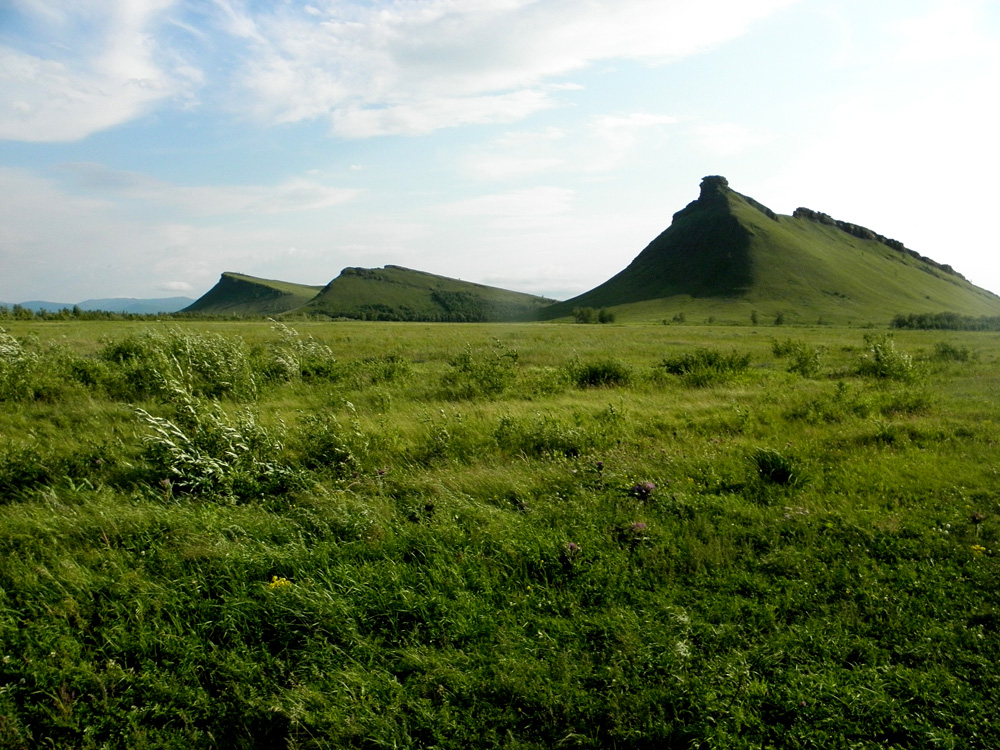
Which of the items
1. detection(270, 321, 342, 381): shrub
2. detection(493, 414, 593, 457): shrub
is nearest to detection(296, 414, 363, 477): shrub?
detection(493, 414, 593, 457): shrub

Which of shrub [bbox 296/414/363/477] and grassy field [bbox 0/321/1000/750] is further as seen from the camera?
shrub [bbox 296/414/363/477]

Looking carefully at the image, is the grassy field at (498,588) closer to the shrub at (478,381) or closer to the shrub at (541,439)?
the shrub at (541,439)

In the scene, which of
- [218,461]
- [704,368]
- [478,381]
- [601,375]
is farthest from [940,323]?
[218,461]

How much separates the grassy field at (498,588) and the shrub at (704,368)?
741 centimetres

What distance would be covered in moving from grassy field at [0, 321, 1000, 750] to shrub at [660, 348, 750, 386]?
7411 mm

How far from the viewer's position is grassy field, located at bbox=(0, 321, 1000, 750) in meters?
3.96

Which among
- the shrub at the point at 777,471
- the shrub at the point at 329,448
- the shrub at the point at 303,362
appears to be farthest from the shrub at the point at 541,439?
the shrub at the point at 303,362

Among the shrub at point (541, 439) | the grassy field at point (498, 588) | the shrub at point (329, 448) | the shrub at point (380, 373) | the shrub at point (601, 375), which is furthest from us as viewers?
the shrub at point (601, 375)

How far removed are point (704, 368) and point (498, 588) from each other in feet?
50.0

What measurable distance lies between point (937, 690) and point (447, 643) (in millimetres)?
3575

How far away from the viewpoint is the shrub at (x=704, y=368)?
17875 millimetres

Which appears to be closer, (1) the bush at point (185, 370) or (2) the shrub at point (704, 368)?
(1) the bush at point (185, 370)

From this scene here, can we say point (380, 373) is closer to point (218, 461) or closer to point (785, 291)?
point (218, 461)

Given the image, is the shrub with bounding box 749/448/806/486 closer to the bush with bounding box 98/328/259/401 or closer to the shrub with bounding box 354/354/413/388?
the shrub with bounding box 354/354/413/388
